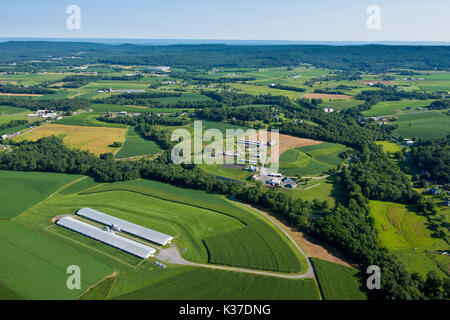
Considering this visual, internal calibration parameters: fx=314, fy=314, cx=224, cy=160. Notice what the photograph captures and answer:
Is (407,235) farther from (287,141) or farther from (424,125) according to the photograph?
(424,125)

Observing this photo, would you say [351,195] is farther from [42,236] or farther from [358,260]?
[42,236]

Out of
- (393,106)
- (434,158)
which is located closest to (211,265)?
(434,158)

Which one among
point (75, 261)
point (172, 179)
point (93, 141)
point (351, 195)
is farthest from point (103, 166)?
point (351, 195)

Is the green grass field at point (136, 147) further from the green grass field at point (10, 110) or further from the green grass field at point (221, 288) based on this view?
the green grass field at point (10, 110)

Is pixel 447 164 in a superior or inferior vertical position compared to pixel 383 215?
superior

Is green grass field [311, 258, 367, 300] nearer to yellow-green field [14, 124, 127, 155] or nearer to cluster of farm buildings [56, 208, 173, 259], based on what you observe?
cluster of farm buildings [56, 208, 173, 259]
